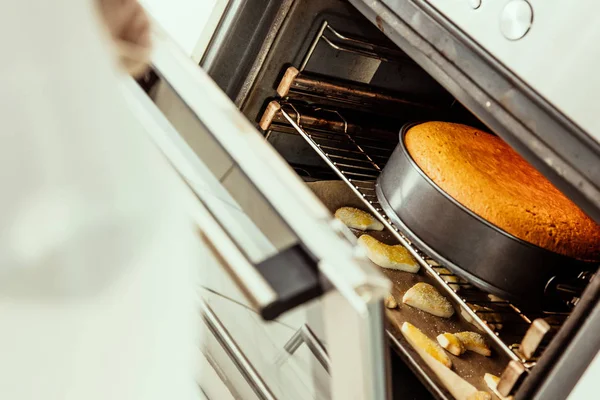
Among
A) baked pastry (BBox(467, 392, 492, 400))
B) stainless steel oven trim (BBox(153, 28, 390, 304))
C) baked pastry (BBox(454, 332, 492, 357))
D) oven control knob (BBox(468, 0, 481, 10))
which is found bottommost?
baked pastry (BBox(467, 392, 492, 400))

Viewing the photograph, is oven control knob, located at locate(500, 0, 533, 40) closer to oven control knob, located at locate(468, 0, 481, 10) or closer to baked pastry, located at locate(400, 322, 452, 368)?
oven control knob, located at locate(468, 0, 481, 10)

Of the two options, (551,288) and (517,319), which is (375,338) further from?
(517,319)

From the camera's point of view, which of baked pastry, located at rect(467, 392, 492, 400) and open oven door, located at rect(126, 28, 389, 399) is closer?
open oven door, located at rect(126, 28, 389, 399)

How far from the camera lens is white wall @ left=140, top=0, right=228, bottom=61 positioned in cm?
100

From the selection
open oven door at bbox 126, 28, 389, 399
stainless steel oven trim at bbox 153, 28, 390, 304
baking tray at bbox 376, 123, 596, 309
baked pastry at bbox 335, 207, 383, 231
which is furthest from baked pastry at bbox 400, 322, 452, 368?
stainless steel oven trim at bbox 153, 28, 390, 304

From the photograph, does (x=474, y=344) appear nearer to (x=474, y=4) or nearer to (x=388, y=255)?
(x=388, y=255)

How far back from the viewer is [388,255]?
1.01 metres

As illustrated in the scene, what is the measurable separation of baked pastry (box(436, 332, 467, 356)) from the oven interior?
0.09 ft

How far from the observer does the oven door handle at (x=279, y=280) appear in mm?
325

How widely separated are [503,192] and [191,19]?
0.65 metres

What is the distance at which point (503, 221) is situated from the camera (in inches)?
29.4

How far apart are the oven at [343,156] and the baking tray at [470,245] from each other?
33mm

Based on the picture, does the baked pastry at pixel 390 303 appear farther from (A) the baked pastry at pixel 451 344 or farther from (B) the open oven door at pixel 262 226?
(B) the open oven door at pixel 262 226

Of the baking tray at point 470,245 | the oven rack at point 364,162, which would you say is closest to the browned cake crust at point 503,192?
the baking tray at point 470,245
